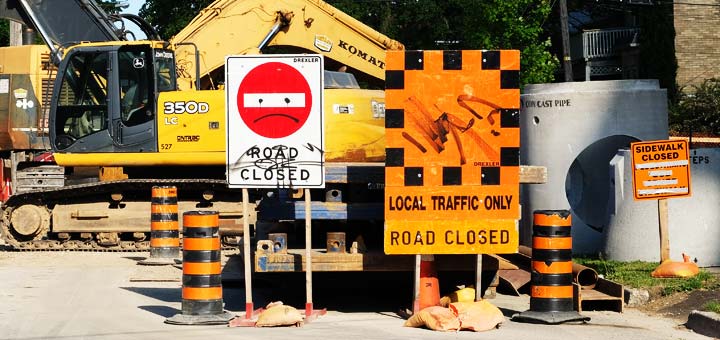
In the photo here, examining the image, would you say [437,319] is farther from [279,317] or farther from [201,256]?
[201,256]

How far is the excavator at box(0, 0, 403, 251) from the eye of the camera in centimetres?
2036

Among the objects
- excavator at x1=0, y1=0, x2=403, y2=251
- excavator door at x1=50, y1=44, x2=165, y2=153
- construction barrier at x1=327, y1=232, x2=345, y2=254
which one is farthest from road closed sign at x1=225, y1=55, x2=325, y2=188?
excavator door at x1=50, y1=44, x2=165, y2=153

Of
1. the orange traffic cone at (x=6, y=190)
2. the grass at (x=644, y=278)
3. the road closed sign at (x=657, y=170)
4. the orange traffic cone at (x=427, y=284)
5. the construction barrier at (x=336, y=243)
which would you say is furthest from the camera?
the orange traffic cone at (x=6, y=190)

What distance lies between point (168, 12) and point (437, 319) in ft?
147

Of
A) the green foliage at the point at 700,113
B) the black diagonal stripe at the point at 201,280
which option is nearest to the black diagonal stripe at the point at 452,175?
the black diagonal stripe at the point at 201,280

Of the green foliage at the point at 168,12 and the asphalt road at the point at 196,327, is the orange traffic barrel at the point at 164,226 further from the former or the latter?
the green foliage at the point at 168,12

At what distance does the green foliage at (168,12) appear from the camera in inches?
2108

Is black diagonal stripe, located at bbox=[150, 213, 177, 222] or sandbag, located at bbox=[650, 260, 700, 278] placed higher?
black diagonal stripe, located at bbox=[150, 213, 177, 222]

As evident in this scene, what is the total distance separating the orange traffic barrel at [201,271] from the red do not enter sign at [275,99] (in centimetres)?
99

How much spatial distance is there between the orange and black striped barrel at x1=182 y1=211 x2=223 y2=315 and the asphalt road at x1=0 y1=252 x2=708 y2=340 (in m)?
0.28

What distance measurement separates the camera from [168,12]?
5494 cm

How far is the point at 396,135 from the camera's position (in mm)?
12031

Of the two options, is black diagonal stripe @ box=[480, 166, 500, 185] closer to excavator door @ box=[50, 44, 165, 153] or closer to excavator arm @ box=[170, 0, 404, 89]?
excavator door @ box=[50, 44, 165, 153]

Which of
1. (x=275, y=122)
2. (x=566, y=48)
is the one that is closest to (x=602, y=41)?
(x=566, y=48)
